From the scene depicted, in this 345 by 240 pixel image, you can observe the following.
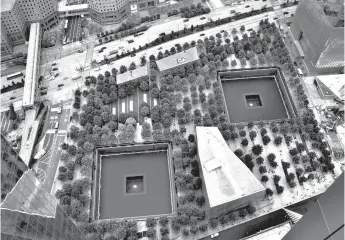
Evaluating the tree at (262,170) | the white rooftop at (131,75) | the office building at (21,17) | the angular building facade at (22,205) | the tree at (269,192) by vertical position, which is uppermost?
the office building at (21,17)

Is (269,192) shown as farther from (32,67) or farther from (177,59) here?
(32,67)

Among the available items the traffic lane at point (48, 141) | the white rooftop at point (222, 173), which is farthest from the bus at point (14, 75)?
→ the white rooftop at point (222, 173)

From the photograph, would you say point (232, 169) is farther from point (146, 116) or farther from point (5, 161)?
point (5, 161)

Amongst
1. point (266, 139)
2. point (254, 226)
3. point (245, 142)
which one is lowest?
point (254, 226)

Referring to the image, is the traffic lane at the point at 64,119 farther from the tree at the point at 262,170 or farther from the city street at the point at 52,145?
the tree at the point at 262,170

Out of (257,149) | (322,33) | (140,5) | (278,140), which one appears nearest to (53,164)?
(257,149)

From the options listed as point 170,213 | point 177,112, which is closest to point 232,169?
point 170,213

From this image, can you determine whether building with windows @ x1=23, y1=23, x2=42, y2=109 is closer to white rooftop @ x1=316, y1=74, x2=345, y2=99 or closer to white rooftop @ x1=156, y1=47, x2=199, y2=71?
white rooftop @ x1=156, y1=47, x2=199, y2=71

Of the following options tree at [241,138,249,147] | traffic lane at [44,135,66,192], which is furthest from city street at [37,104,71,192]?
tree at [241,138,249,147]
